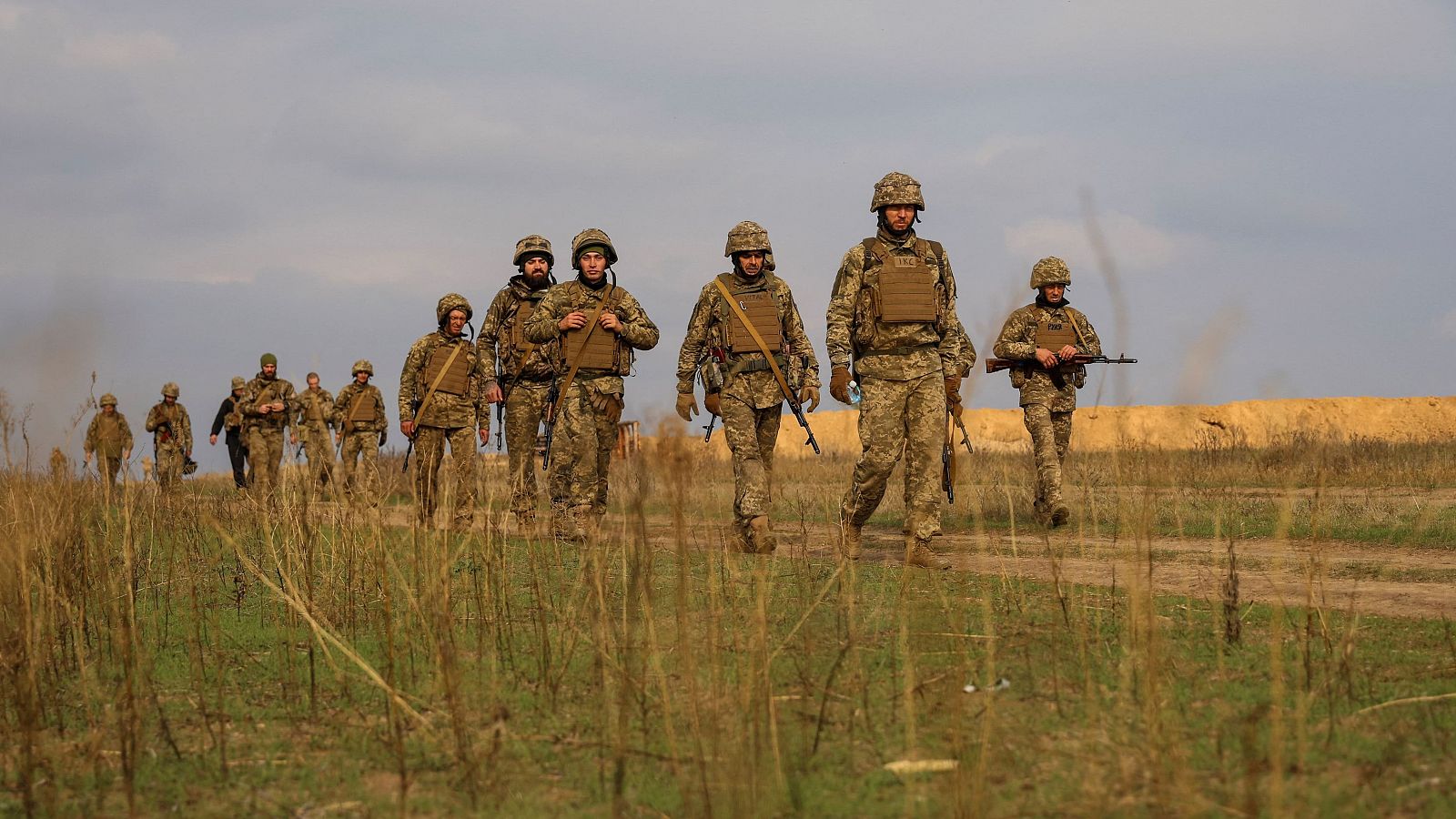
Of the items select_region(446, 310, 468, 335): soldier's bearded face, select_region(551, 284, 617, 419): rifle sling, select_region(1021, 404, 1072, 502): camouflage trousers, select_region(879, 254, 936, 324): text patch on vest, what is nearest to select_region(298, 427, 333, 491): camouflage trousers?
select_region(551, 284, 617, 419): rifle sling

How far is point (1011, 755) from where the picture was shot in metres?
3.93

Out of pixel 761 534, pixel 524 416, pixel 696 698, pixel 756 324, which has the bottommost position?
pixel 696 698

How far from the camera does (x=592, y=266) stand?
1009cm

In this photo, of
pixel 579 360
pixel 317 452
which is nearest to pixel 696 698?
pixel 317 452

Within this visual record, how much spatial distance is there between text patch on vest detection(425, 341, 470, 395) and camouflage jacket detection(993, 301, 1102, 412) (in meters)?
4.89

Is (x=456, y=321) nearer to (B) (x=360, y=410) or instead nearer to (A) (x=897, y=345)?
(A) (x=897, y=345)

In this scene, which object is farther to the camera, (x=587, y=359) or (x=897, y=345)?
(x=587, y=359)

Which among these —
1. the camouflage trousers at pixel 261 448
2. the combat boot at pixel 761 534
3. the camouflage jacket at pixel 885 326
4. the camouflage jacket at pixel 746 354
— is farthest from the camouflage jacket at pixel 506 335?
the camouflage trousers at pixel 261 448

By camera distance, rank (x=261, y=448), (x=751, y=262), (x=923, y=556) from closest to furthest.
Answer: (x=923, y=556)
(x=751, y=262)
(x=261, y=448)

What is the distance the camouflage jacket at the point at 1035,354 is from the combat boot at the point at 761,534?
3.66 meters

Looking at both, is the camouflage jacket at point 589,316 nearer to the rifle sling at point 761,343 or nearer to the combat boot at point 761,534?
the rifle sling at point 761,343

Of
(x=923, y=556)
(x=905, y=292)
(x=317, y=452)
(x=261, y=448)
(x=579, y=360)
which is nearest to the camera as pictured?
(x=923, y=556)

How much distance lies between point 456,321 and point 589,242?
9.38ft

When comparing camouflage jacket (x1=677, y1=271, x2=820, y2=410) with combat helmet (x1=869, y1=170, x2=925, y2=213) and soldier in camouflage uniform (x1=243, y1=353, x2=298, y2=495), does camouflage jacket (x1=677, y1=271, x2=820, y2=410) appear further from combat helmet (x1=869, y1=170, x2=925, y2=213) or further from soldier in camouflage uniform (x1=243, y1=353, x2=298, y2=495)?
soldier in camouflage uniform (x1=243, y1=353, x2=298, y2=495)
